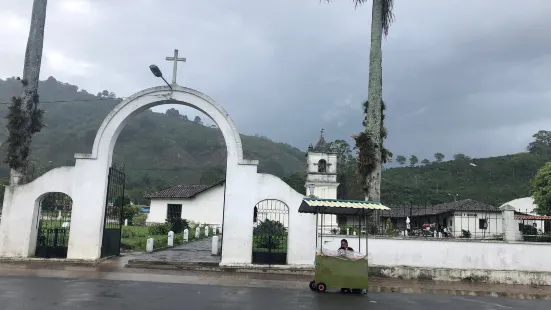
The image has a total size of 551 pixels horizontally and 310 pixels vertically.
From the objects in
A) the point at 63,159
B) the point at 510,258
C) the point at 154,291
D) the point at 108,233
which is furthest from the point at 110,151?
the point at 63,159

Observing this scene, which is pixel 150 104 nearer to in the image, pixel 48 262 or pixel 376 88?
pixel 48 262

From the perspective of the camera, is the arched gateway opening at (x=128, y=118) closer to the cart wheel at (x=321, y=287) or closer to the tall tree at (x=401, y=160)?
the cart wheel at (x=321, y=287)

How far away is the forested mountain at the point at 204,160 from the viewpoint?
238ft

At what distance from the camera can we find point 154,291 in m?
10.4

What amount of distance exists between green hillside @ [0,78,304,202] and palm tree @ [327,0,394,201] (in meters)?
70.8

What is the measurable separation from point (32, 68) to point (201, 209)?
3249cm

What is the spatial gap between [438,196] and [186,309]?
72565 millimetres

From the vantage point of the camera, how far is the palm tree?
15.5m

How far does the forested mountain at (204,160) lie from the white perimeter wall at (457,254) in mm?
13269

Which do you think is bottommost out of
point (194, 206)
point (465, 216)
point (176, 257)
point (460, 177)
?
point (176, 257)

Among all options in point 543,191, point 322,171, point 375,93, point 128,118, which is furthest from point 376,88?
point 543,191

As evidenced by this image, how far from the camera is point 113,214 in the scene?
17219mm

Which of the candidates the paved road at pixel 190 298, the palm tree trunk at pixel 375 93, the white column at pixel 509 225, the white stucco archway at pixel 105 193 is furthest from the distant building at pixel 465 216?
the paved road at pixel 190 298

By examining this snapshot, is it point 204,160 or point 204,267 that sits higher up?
point 204,160
